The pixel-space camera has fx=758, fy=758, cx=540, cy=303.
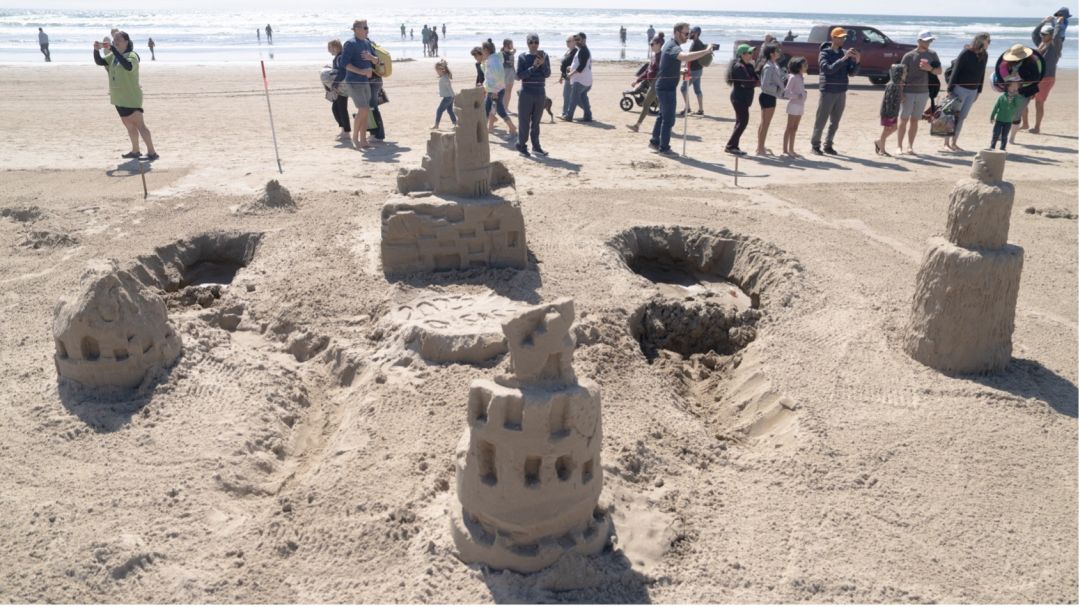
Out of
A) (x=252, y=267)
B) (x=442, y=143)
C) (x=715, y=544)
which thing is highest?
(x=442, y=143)

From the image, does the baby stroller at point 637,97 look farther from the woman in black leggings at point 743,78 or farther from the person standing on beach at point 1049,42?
the person standing on beach at point 1049,42

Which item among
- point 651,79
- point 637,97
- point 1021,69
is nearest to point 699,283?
point 651,79

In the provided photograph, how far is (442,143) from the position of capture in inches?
267

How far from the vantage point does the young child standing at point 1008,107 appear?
11203mm

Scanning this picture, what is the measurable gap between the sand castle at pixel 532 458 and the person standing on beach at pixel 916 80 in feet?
32.0

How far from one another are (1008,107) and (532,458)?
11.2 m

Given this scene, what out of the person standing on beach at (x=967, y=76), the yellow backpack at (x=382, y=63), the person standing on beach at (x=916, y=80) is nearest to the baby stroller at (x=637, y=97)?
the person standing on beach at (x=916, y=80)

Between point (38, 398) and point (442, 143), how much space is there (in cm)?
365

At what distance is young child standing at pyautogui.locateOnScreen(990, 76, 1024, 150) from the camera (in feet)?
36.8

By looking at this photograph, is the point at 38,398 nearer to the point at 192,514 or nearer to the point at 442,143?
the point at 192,514

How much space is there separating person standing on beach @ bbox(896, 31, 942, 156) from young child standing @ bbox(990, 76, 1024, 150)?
986 millimetres

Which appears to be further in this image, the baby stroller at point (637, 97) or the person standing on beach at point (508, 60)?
the baby stroller at point (637, 97)

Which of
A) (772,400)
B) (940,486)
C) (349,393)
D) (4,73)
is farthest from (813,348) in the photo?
(4,73)

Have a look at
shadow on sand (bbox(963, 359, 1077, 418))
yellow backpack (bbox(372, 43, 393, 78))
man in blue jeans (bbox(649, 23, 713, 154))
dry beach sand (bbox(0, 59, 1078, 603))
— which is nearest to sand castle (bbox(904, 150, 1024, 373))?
shadow on sand (bbox(963, 359, 1077, 418))
